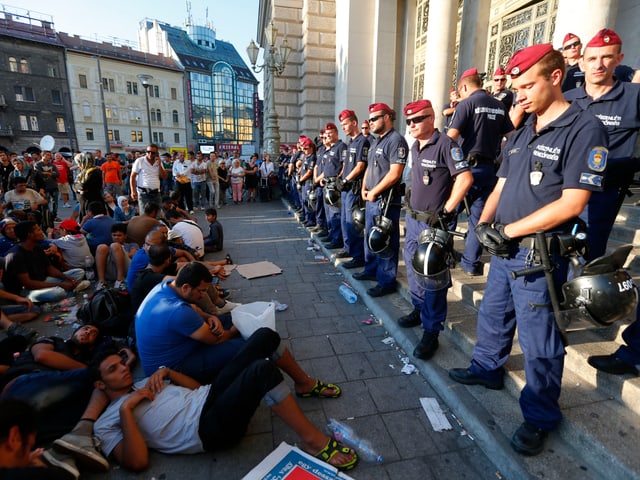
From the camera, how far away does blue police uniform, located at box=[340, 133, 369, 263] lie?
5.08 m

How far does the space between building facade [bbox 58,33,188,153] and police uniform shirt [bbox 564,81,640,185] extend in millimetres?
36907

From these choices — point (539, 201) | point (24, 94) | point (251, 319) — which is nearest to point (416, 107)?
point (539, 201)

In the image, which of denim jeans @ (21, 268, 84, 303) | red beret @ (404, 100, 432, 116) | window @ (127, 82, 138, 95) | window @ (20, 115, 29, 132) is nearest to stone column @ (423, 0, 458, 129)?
red beret @ (404, 100, 432, 116)

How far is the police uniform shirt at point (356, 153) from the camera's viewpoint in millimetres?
5035

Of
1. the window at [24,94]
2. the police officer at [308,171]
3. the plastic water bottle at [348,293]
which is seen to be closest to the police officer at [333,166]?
the police officer at [308,171]

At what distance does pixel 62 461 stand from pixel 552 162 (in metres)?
3.19

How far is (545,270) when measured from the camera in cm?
185

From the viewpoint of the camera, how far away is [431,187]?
311cm

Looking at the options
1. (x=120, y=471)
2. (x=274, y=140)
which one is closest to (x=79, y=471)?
(x=120, y=471)

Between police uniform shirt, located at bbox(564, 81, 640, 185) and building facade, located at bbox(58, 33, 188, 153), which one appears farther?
building facade, located at bbox(58, 33, 188, 153)

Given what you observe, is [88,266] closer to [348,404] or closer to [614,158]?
[348,404]

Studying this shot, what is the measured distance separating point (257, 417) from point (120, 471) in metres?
0.90

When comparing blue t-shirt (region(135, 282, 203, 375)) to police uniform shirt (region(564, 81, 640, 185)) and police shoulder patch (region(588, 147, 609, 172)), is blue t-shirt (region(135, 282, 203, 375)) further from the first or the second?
police uniform shirt (region(564, 81, 640, 185))

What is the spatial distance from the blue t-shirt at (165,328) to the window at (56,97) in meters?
44.3
